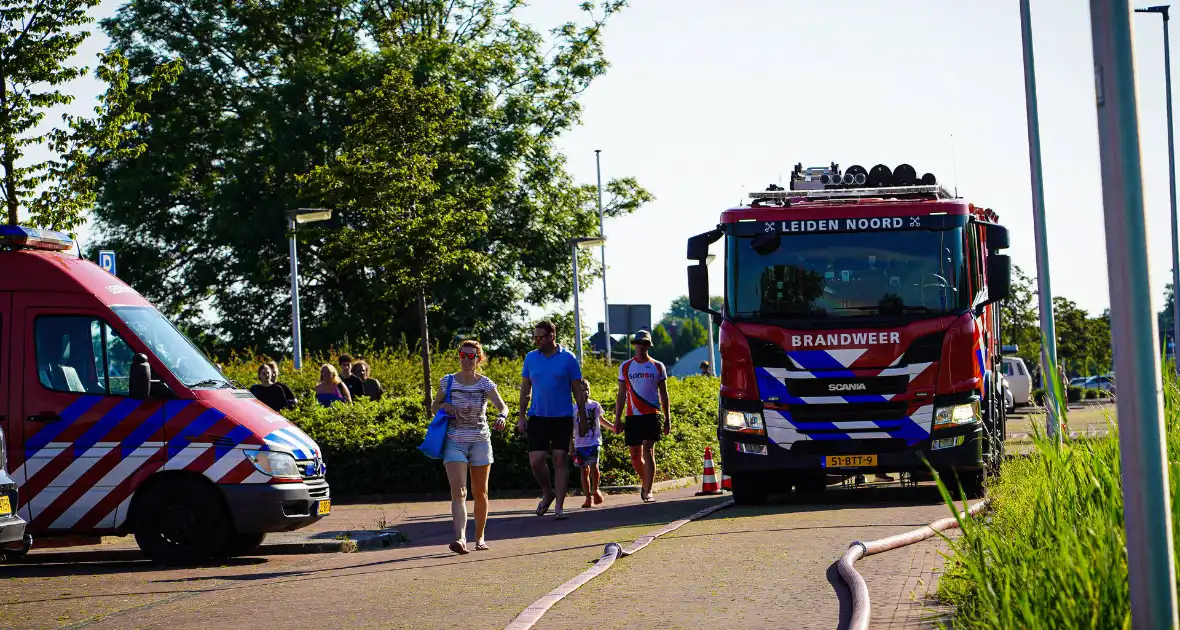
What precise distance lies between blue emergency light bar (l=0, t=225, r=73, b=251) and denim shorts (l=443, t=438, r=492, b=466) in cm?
394

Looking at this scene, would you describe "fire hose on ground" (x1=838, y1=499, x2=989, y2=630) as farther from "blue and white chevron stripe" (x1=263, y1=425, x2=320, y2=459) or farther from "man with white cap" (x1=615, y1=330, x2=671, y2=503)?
"man with white cap" (x1=615, y1=330, x2=671, y2=503)

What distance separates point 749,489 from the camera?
1566cm

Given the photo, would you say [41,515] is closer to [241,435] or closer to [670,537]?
[241,435]

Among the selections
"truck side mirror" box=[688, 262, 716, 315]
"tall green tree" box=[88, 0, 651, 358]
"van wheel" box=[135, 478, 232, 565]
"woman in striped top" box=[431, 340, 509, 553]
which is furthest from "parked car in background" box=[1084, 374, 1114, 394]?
"tall green tree" box=[88, 0, 651, 358]

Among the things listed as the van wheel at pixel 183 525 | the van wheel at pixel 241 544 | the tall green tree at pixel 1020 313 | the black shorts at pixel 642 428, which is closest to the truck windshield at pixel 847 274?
the black shorts at pixel 642 428

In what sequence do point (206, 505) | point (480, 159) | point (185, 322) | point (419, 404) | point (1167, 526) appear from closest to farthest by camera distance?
point (1167, 526)
point (206, 505)
point (419, 404)
point (480, 159)
point (185, 322)

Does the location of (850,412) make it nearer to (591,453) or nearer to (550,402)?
(550,402)

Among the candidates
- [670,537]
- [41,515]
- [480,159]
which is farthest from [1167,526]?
[480,159]

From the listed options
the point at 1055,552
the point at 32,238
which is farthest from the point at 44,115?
the point at 1055,552

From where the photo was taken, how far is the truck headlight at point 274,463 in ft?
40.8

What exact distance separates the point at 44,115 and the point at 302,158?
22.4 m

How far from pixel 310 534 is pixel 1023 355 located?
46277 millimetres

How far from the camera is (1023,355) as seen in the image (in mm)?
56500

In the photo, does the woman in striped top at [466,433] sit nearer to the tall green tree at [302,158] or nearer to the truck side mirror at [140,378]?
the truck side mirror at [140,378]
